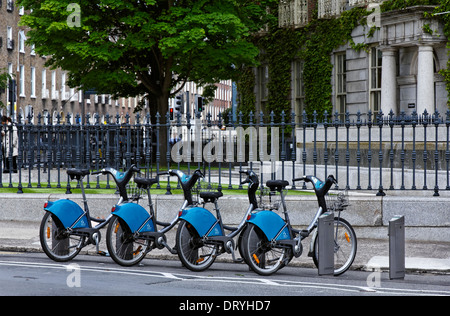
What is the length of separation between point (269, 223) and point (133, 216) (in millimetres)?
1747

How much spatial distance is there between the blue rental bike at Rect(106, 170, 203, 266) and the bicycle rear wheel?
958 millimetres

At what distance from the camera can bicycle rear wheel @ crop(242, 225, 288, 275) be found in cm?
1075

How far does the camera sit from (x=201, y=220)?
11.1 m

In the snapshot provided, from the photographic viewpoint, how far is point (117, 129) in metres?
16.2

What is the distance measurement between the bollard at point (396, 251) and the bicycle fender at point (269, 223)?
4.14ft

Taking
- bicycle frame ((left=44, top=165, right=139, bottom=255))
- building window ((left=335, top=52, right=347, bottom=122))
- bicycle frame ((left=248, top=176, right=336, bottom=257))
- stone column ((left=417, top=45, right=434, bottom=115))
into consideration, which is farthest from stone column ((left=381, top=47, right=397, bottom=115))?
bicycle frame ((left=44, top=165, right=139, bottom=255))

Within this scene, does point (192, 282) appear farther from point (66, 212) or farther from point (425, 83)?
point (425, 83)

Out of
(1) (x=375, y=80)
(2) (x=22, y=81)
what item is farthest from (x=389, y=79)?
(2) (x=22, y=81)

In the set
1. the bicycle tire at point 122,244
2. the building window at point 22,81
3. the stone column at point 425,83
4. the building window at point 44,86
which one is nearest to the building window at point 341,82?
the stone column at point 425,83

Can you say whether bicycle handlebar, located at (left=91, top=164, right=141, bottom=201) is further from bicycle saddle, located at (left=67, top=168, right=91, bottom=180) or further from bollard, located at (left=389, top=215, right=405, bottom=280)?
bollard, located at (left=389, top=215, right=405, bottom=280)

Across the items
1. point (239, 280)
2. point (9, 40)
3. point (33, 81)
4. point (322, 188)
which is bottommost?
point (239, 280)
